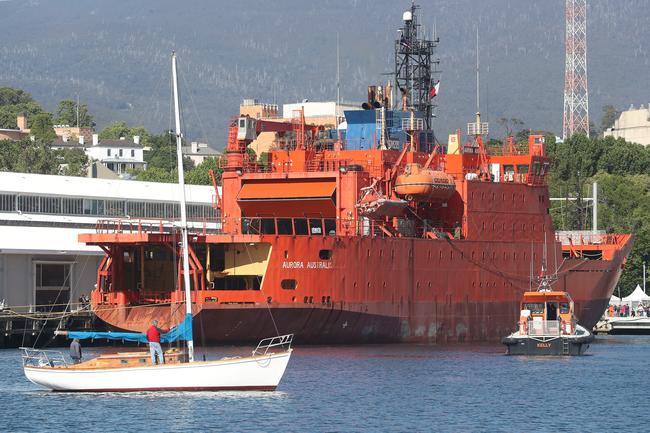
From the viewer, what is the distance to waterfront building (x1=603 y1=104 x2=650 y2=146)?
18450 centimetres

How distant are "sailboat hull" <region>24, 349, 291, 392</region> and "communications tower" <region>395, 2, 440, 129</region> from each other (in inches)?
1341

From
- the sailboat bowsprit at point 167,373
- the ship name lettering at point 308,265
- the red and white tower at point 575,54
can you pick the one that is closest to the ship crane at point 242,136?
the ship name lettering at point 308,265

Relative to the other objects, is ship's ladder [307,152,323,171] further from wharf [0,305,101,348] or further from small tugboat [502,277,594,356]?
small tugboat [502,277,594,356]

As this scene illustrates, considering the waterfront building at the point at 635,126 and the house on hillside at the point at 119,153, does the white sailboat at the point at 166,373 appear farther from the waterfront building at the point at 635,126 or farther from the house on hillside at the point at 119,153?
the waterfront building at the point at 635,126

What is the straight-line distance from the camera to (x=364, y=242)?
63.5 meters

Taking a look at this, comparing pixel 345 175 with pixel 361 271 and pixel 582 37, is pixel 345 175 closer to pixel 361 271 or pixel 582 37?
pixel 361 271

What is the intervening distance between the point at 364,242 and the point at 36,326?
13950 millimetres

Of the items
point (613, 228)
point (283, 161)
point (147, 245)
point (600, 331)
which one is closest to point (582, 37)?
point (613, 228)

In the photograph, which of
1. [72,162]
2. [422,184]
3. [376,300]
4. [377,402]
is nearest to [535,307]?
[376,300]

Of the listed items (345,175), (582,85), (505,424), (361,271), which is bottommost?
(505,424)

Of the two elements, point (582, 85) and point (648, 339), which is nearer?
point (648, 339)

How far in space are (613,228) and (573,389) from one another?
6462cm

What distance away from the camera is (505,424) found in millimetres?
40750

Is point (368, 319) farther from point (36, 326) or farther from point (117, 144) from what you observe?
point (117, 144)
